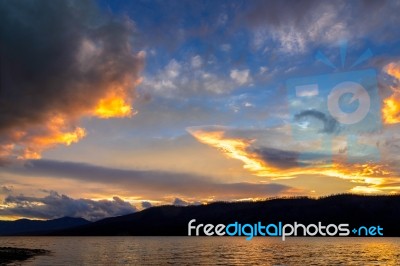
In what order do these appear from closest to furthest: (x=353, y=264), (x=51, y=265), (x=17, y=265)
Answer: (x=17, y=265), (x=51, y=265), (x=353, y=264)

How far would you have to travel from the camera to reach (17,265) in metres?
88.8

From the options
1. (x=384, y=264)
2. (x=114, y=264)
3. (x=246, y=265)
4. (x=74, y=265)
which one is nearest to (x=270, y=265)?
(x=246, y=265)

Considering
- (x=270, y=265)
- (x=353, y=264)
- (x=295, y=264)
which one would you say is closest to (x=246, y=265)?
(x=270, y=265)

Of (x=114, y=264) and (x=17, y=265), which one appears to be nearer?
(x=17, y=265)

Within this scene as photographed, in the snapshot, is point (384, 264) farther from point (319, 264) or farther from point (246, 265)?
point (246, 265)

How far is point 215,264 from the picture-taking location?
102m

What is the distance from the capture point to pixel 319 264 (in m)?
104

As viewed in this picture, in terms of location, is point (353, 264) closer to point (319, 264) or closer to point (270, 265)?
point (319, 264)

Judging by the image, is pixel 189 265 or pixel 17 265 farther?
pixel 189 265

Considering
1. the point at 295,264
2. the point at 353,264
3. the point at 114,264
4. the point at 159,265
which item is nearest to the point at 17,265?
the point at 114,264

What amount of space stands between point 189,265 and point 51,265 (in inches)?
1298

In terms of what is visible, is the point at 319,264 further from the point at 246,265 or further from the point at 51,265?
the point at 51,265

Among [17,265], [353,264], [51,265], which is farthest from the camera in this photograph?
[353,264]

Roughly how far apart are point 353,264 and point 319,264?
29.3ft
